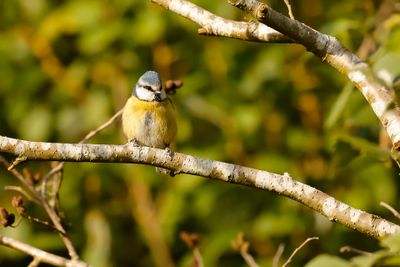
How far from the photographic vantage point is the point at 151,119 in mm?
4141

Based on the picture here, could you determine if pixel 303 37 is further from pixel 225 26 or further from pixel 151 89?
pixel 151 89

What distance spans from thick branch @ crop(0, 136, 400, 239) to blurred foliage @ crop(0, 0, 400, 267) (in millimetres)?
2362

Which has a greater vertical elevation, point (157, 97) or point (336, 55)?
point (157, 97)

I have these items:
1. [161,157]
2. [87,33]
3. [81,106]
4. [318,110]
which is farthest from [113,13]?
[161,157]

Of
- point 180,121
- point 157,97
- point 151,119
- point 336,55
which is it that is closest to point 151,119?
point 151,119

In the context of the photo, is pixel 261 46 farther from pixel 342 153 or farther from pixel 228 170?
pixel 228 170

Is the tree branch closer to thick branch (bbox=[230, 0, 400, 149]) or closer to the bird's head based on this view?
thick branch (bbox=[230, 0, 400, 149])

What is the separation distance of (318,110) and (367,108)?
210 cm

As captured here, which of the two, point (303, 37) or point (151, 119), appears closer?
point (303, 37)

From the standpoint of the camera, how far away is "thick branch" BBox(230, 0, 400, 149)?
2562 millimetres

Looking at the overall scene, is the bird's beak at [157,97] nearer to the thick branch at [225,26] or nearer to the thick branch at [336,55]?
the thick branch at [225,26]

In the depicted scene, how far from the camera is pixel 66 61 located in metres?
5.64

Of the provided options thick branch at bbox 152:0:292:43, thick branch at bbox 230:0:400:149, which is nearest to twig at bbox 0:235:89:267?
thick branch at bbox 152:0:292:43

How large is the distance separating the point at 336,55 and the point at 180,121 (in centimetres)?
251
